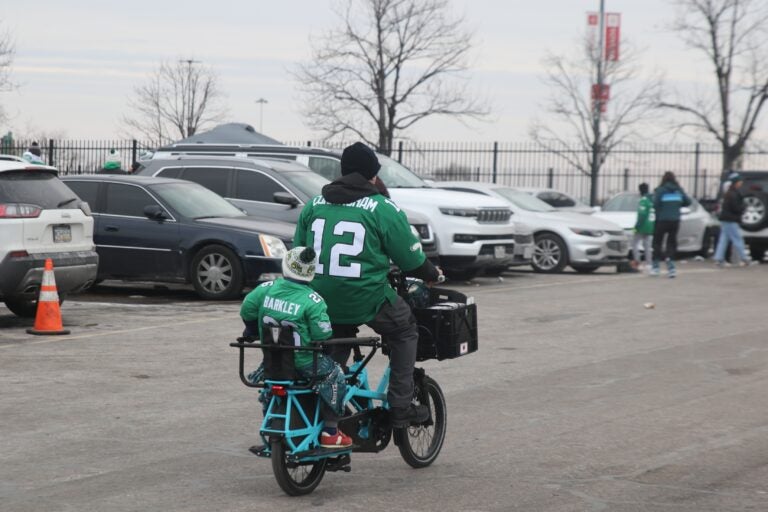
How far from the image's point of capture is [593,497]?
6.48m

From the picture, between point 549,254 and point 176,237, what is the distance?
8228 mm

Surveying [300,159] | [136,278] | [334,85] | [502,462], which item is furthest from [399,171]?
[334,85]

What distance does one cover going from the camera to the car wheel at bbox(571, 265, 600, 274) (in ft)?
73.8

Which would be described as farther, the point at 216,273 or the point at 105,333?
the point at 216,273

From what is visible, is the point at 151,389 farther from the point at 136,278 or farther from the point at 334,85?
the point at 334,85

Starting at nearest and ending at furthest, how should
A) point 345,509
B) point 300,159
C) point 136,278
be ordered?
point 345,509
point 136,278
point 300,159

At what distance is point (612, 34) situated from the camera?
43.6 metres

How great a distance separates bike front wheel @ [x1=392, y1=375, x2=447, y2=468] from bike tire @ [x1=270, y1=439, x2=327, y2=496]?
604 millimetres

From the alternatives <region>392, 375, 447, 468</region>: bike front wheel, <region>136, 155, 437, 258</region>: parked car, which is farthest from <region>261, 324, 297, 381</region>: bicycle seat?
<region>136, 155, 437, 258</region>: parked car

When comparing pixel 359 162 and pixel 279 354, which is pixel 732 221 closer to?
pixel 359 162

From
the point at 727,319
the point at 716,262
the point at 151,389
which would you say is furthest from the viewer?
the point at 716,262

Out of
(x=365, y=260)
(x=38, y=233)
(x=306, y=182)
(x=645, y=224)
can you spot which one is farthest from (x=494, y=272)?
(x=365, y=260)

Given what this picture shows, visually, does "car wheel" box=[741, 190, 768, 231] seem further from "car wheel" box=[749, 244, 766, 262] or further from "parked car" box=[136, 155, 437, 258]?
"parked car" box=[136, 155, 437, 258]

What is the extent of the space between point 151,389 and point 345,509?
3.91m
